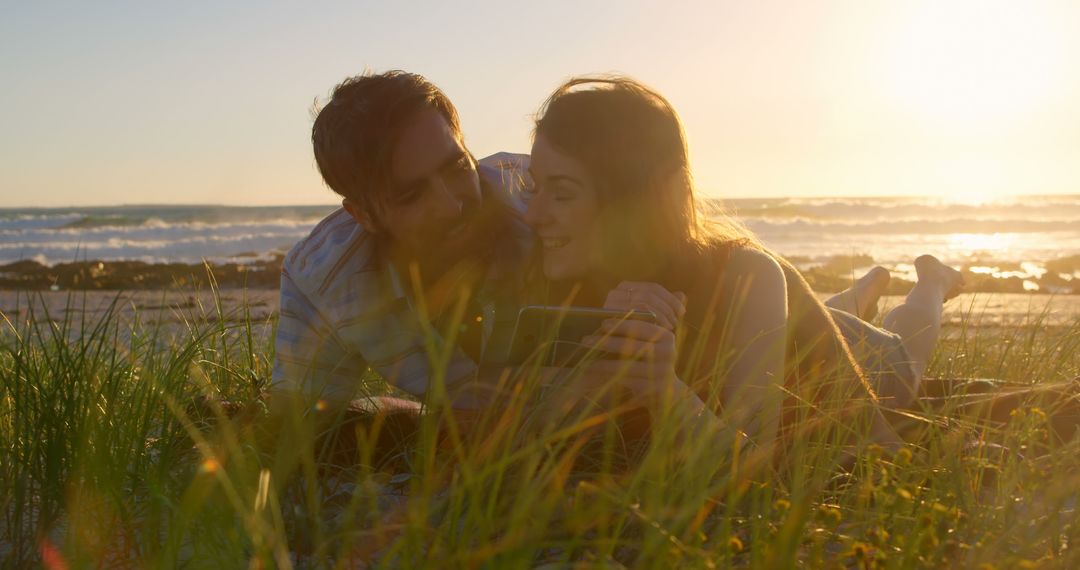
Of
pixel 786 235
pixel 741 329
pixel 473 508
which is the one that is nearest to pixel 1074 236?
pixel 786 235

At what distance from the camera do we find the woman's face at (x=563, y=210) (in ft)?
9.53

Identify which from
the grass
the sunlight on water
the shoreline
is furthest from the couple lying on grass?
the sunlight on water

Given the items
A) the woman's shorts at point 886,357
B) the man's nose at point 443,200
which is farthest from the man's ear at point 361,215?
the woman's shorts at point 886,357

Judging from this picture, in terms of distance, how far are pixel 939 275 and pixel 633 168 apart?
3.06m

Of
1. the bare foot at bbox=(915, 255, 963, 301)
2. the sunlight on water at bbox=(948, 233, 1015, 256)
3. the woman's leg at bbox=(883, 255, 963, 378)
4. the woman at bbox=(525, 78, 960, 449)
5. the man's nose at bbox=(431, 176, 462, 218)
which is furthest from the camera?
the sunlight on water at bbox=(948, 233, 1015, 256)

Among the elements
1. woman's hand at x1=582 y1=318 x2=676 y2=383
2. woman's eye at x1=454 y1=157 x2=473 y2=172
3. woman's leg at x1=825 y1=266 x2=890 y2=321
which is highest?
woman's eye at x1=454 y1=157 x2=473 y2=172

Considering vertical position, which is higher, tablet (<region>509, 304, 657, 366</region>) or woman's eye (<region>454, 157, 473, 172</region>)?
woman's eye (<region>454, 157, 473, 172</region>)

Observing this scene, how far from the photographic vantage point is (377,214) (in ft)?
11.4

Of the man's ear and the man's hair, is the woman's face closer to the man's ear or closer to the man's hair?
the man's hair

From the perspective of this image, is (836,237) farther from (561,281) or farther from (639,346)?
(639,346)

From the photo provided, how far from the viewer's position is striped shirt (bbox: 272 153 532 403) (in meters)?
3.46

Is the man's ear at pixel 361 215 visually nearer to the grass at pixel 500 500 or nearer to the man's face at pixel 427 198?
the man's face at pixel 427 198

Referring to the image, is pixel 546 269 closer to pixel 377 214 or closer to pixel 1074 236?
pixel 377 214

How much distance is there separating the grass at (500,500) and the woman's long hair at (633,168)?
623 millimetres
